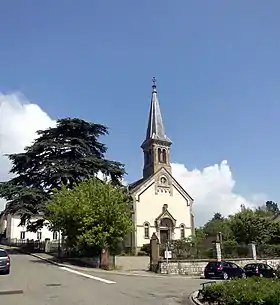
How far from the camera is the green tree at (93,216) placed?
31.6 metres

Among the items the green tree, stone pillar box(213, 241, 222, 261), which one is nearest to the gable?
the green tree

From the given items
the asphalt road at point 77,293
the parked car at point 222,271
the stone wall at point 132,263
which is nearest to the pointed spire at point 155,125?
the stone wall at point 132,263

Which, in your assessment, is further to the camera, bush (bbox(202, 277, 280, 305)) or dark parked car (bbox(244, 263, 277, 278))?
dark parked car (bbox(244, 263, 277, 278))

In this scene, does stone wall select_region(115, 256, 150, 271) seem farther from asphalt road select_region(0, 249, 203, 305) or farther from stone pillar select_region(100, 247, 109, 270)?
asphalt road select_region(0, 249, 203, 305)

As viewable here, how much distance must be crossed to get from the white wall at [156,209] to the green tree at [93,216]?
17.7 metres

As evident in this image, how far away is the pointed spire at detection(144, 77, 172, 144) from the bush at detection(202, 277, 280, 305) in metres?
44.9

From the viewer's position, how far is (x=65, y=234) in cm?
3531

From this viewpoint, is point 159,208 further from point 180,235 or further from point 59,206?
point 59,206

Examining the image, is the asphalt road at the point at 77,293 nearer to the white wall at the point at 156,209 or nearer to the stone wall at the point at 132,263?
the stone wall at the point at 132,263

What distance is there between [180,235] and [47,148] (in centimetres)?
2121

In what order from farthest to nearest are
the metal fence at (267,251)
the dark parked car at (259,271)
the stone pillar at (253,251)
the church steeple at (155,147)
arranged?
the church steeple at (155,147) → the metal fence at (267,251) → the stone pillar at (253,251) → the dark parked car at (259,271)

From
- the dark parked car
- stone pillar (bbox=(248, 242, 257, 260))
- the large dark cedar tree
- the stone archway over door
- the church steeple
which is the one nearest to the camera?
the dark parked car

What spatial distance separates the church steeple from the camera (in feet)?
188

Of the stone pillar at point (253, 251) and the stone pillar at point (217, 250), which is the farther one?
the stone pillar at point (253, 251)
